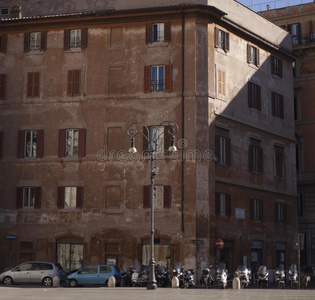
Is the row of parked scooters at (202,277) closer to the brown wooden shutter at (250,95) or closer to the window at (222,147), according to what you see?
the window at (222,147)

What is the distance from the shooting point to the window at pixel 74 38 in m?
42.5

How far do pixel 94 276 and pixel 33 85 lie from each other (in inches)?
545

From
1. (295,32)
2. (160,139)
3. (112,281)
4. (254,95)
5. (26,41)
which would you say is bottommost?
(112,281)

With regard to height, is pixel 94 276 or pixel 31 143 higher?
pixel 31 143

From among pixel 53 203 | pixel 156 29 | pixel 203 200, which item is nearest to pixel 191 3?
pixel 156 29

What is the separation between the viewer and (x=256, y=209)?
44625 millimetres

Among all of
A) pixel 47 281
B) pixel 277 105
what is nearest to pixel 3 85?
pixel 47 281

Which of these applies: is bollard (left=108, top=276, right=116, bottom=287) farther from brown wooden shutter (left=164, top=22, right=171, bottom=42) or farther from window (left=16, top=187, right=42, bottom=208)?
brown wooden shutter (left=164, top=22, right=171, bottom=42)

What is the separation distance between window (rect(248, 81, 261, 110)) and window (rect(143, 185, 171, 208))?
947cm

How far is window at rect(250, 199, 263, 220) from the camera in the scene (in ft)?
144

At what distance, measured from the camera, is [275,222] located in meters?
46.2

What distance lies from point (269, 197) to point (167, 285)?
40.7 ft

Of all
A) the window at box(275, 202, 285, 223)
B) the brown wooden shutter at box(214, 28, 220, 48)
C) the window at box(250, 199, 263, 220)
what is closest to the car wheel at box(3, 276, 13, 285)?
the window at box(250, 199, 263, 220)

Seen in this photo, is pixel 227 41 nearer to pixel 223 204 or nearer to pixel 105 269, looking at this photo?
pixel 223 204
